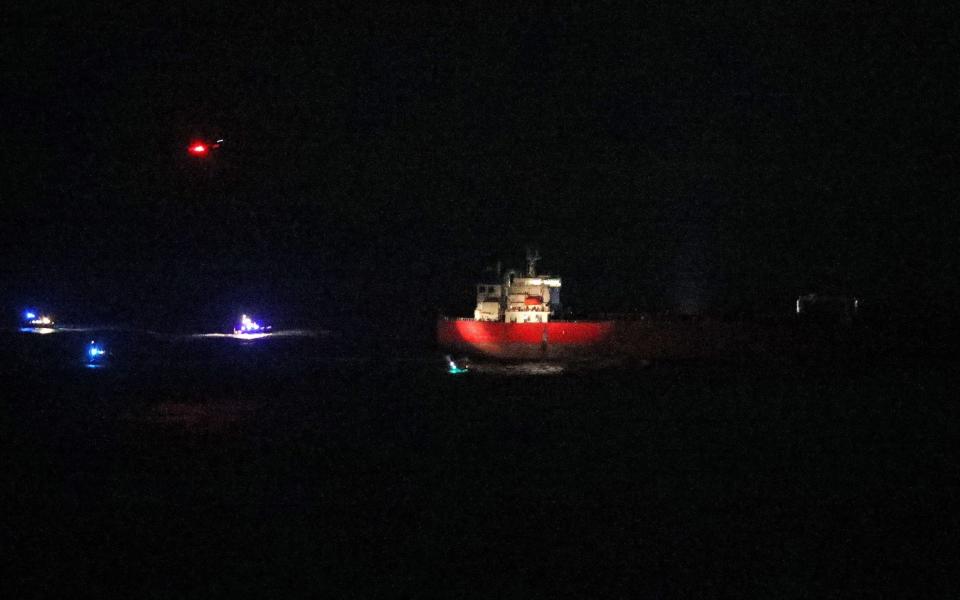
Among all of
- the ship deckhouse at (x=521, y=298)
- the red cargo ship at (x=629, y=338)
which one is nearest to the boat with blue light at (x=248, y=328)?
the ship deckhouse at (x=521, y=298)

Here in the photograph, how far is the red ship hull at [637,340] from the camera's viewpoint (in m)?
33.9

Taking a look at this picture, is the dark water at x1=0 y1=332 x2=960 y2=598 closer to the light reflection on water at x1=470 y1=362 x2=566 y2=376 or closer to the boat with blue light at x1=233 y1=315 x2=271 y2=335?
the light reflection on water at x1=470 y1=362 x2=566 y2=376

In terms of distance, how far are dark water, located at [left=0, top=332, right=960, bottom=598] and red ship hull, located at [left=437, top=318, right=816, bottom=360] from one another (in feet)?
59.7

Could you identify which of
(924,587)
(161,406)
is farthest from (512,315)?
(924,587)

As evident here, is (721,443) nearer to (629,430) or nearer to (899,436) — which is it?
(629,430)

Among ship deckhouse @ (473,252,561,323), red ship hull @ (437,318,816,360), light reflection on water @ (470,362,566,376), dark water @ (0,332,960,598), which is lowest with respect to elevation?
dark water @ (0,332,960,598)

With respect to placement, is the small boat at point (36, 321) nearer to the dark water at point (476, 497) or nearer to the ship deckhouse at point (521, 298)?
the ship deckhouse at point (521, 298)

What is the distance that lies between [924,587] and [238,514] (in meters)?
5.14

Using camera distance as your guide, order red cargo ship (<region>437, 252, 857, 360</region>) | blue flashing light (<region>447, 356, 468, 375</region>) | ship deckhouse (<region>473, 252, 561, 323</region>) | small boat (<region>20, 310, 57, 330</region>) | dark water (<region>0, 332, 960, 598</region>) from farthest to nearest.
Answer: small boat (<region>20, 310, 57, 330</region>) → ship deckhouse (<region>473, 252, 561, 323</region>) → red cargo ship (<region>437, 252, 857, 360</region>) → blue flashing light (<region>447, 356, 468, 375</region>) → dark water (<region>0, 332, 960, 598</region>)

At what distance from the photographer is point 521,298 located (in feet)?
130

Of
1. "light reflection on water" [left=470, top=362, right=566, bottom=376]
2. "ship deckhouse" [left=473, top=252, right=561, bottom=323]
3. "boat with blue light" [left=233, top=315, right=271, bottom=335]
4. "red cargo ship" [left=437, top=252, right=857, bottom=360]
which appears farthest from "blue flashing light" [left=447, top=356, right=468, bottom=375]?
"boat with blue light" [left=233, top=315, right=271, bottom=335]

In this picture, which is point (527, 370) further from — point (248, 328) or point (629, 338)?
point (248, 328)

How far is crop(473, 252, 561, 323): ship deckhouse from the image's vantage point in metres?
39.2

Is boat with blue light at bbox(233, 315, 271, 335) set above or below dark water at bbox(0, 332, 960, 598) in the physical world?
above
